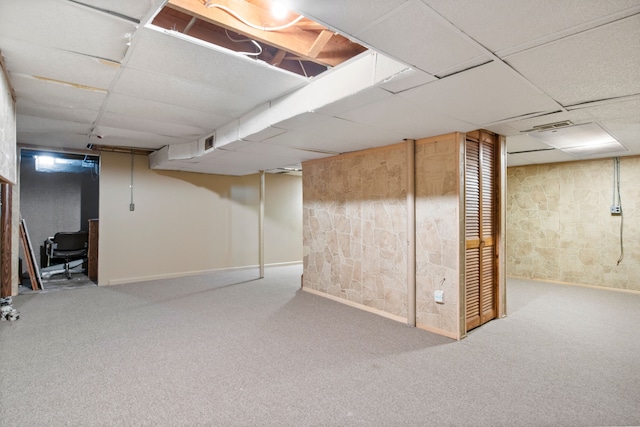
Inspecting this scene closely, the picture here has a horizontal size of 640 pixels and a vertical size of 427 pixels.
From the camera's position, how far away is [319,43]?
81.0 inches

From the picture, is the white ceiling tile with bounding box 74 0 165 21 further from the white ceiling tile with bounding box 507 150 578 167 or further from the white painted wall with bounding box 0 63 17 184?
the white ceiling tile with bounding box 507 150 578 167

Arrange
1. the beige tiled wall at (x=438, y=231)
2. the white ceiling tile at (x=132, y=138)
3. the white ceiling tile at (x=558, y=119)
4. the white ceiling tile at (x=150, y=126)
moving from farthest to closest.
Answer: the white ceiling tile at (x=132, y=138) → the white ceiling tile at (x=150, y=126) → the beige tiled wall at (x=438, y=231) → the white ceiling tile at (x=558, y=119)

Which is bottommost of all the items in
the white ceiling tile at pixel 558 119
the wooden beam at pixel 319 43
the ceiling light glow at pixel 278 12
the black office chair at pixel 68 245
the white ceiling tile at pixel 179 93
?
the black office chair at pixel 68 245

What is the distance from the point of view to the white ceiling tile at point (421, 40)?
4.34 feet

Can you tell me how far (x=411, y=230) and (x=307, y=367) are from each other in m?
1.73

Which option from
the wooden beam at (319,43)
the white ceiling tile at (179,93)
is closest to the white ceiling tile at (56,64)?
the white ceiling tile at (179,93)

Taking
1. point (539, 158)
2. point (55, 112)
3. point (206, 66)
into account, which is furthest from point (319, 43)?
point (539, 158)

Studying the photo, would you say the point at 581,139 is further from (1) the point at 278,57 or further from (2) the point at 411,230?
(1) the point at 278,57

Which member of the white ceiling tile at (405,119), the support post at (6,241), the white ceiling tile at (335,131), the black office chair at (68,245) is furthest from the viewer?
the black office chair at (68,245)

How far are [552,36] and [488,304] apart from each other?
9.23 ft

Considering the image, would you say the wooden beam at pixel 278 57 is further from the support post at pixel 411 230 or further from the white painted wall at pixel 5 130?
the white painted wall at pixel 5 130

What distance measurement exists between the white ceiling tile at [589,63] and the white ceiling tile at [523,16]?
0.37 feet

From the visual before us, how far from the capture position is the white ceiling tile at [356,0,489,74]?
1.32 meters

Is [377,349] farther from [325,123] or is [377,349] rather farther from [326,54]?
[326,54]
